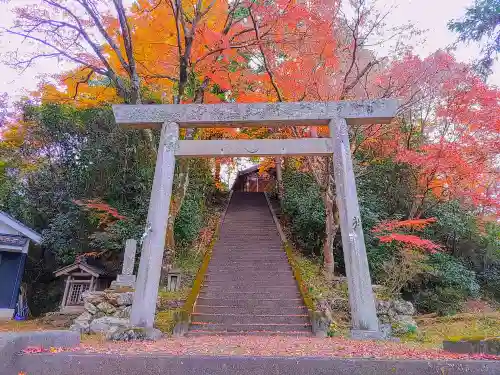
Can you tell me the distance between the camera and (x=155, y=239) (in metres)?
6.87

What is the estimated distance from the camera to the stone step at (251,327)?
314 inches

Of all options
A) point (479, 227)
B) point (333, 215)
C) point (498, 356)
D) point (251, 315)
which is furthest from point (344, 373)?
point (479, 227)

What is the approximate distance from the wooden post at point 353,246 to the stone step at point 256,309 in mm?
2382

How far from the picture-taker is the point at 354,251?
6.82 m

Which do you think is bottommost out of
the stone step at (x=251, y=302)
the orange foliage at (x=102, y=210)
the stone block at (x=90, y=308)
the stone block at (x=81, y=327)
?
the stone block at (x=81, y=327)

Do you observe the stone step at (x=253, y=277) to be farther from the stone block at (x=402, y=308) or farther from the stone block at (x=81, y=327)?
the stone block at (x=81, y=327)

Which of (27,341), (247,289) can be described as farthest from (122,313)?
(27,341)

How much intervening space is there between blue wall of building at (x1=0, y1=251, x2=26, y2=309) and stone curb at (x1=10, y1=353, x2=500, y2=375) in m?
12.2

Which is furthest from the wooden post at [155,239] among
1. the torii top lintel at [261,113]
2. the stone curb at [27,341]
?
the stone curb at [27,341]

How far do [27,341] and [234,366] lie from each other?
6.73ft

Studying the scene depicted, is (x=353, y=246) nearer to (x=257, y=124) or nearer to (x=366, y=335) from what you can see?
(x=366, y=335)

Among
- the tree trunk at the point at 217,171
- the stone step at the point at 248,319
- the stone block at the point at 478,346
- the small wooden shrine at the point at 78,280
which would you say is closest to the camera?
the stone block at the point at 478,346

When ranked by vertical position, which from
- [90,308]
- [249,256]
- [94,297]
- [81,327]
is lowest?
[81,327]

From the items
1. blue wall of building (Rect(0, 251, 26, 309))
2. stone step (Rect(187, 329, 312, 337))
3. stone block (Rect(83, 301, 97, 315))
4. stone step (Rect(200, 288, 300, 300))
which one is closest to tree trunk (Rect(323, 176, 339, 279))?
stone step (Rect(200, 288, 300, 300))
